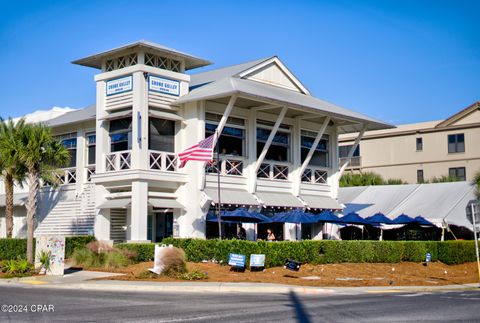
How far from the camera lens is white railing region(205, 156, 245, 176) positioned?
3291 centimetres

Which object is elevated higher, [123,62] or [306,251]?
[123,62]

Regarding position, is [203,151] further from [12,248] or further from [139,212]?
[12,248]

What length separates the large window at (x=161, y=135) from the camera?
3228 cm

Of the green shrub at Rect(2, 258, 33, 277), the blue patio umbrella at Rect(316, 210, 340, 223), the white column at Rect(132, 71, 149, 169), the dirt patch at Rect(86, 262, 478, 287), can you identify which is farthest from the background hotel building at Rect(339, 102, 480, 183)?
the green shrub at Rect(2, 258, 33, 277)

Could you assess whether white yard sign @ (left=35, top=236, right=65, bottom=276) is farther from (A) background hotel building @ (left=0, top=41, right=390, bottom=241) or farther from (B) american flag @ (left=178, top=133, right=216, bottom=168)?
(B) american flag @ (left=178, top=133, right=216, bottom=168)

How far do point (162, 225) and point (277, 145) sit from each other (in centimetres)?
753

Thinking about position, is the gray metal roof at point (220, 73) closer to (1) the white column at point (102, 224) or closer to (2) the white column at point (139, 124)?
(2) the white column at point (139, 124)

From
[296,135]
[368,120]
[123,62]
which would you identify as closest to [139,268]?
[123,62]

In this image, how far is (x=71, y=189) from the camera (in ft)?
119

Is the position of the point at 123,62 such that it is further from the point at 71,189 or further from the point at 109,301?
the point at 109,301

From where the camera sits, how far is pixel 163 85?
32.4 m

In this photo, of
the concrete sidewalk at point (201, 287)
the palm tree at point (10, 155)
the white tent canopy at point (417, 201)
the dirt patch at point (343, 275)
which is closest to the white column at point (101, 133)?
the palm tree at point (10, 155)

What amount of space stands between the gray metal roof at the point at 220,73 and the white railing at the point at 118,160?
233 inches

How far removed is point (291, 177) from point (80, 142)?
11380 mm
